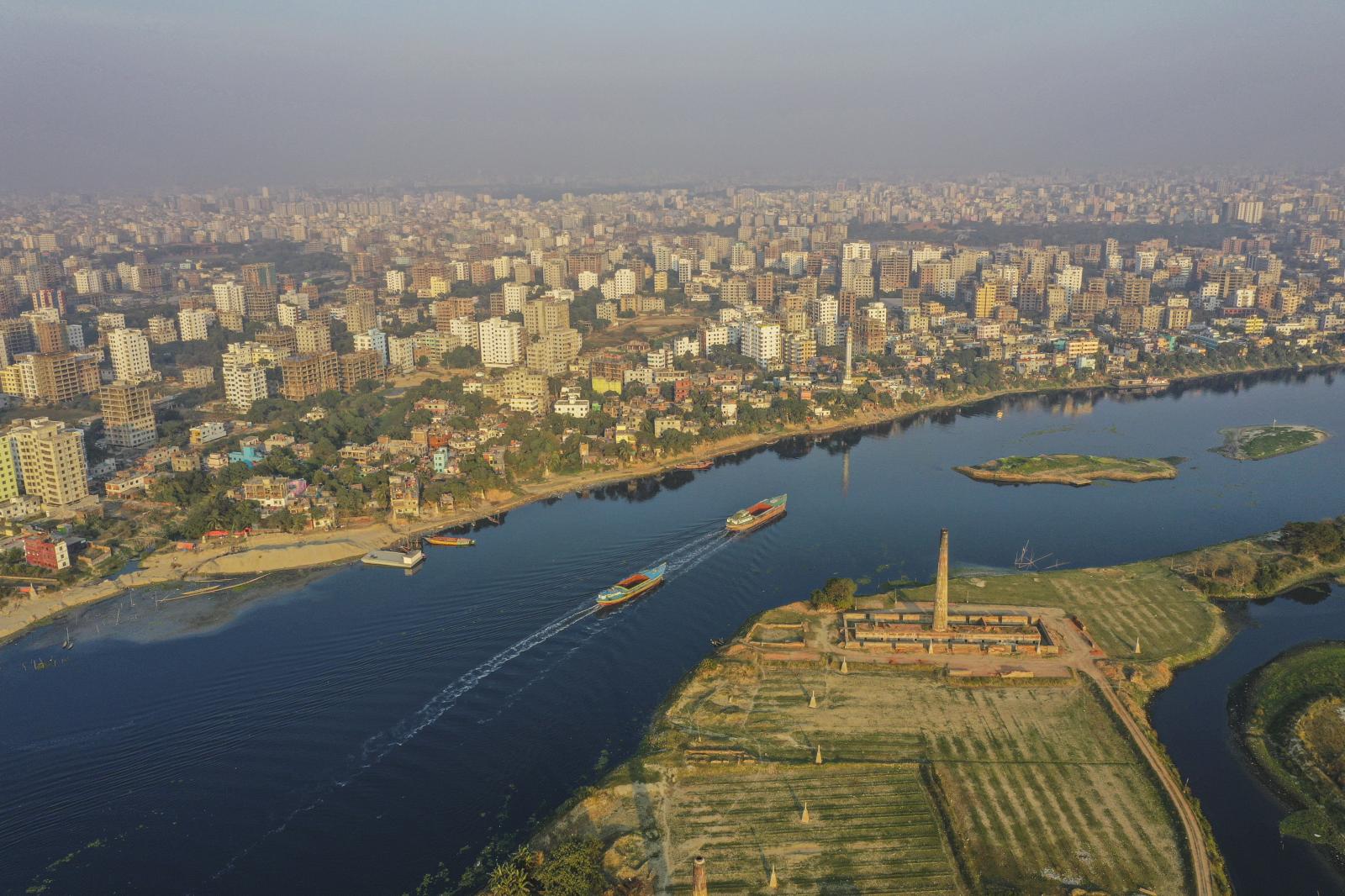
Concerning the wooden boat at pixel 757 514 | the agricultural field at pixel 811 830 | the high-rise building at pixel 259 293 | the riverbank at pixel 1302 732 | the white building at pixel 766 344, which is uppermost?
the high-rise building at pixel 259 293

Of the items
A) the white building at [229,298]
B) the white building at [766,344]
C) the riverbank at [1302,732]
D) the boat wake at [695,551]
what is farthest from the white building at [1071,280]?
the riverbank at [1302,732]

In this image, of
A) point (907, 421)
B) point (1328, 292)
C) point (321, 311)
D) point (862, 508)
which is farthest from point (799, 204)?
point (862, 508)

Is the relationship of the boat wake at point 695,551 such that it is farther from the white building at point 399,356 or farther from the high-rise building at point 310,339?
the high-rise building at point 310,339

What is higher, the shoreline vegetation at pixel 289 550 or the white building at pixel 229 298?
the white building at pixel 229 298

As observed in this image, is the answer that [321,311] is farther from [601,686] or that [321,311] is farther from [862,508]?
[601,686]

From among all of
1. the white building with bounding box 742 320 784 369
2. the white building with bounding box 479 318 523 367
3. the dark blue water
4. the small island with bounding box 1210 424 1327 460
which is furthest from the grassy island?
the white building with bounding box 479 318 523 367

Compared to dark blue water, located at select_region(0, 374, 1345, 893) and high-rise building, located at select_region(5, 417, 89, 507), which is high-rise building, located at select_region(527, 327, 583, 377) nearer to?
dark blue water, located at select_region(0, 374, 1345, 893)
